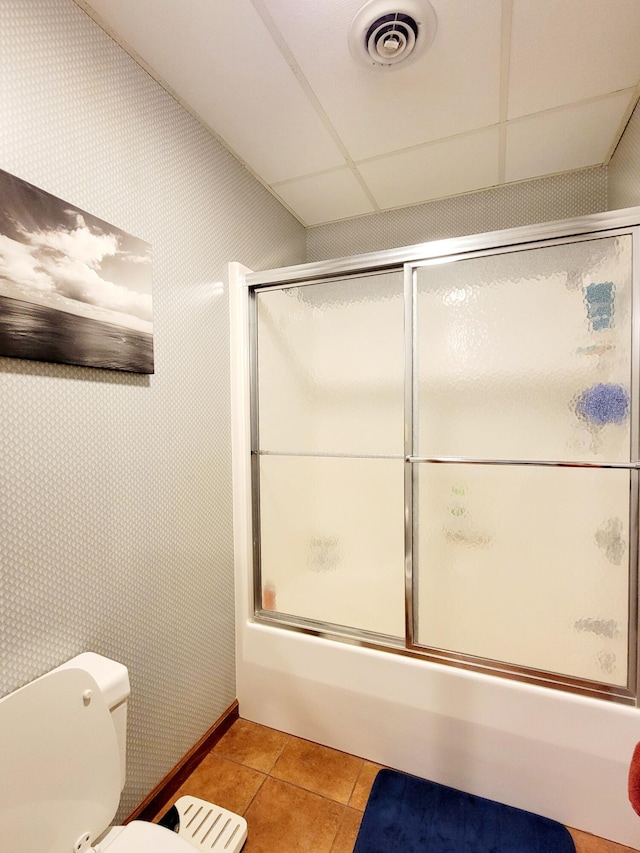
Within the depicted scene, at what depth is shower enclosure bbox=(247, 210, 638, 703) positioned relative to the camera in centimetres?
130

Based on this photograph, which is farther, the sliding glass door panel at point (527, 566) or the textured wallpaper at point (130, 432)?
the sliding glass door panel at point (527, 566)

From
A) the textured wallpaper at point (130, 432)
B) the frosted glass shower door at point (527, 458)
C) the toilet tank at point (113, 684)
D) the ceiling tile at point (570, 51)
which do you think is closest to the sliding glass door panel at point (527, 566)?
the frosted glass shower door at point (527, 458)

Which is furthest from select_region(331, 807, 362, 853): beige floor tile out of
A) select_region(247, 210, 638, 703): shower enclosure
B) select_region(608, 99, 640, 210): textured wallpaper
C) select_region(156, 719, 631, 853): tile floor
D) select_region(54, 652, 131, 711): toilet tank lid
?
select_region(608, 99, 640, 210): textured wallpaper

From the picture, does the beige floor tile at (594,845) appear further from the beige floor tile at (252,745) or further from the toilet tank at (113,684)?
the toilet tank at (113,684)

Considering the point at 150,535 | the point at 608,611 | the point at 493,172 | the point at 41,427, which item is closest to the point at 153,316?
the point at 41,427

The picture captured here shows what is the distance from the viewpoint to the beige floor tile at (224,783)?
4.58ft

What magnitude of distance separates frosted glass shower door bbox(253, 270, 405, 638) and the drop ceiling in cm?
56

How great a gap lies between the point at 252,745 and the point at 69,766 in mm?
932

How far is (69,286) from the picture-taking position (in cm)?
106

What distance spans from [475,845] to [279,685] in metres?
0.81

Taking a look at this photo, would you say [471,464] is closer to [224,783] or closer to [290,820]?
[290,820]

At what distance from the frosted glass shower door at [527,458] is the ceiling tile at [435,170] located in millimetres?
582

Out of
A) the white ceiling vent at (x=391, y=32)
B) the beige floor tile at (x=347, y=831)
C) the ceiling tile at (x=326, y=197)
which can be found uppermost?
the ceiling tile at (x=326, y=197)

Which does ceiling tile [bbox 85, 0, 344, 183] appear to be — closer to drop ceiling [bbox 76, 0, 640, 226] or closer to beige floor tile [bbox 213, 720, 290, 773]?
drop ceiling [bbox 76, 0, 640, 226]
